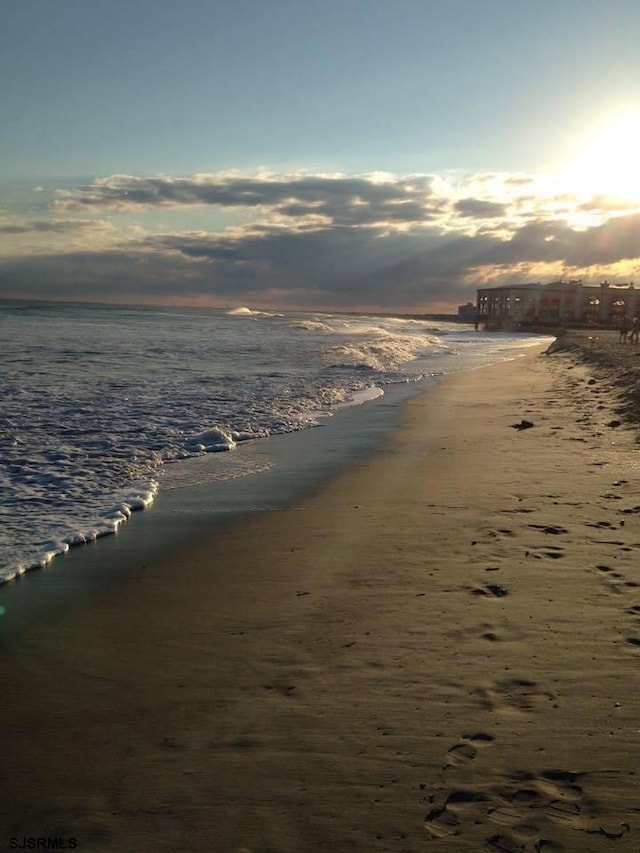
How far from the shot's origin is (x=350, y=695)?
3291 mm

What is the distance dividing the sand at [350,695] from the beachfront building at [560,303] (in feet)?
281

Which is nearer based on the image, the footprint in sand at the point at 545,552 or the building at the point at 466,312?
the footprint in sand at the point at 545,552

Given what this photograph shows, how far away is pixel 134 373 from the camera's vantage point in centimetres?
1858

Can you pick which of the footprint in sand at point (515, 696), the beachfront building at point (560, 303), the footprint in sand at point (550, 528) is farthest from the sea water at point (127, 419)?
the beachfront building at point (560, 303)

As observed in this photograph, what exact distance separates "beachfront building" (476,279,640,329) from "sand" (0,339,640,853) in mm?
85604

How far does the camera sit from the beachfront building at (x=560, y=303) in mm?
88562

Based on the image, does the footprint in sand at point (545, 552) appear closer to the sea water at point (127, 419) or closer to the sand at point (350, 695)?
the sand at point (350, 695)

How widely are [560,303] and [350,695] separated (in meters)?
94.5

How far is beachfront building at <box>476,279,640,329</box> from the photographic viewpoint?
8856cm

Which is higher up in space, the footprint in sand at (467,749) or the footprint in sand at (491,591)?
the footprint in sand at (491,591)

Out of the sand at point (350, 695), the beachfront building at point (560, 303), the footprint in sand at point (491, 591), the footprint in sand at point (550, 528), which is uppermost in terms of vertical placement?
the beachfront building at point (560, 303)

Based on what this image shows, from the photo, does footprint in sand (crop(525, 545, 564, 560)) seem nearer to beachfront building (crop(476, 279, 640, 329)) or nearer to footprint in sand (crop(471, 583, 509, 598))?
footprint in sand (crop(471, 583, 509, 598))

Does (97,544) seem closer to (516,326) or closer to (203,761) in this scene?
(203,761)

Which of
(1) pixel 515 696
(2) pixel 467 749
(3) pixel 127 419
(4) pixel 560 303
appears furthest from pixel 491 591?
(4) pixel 560 303
